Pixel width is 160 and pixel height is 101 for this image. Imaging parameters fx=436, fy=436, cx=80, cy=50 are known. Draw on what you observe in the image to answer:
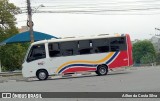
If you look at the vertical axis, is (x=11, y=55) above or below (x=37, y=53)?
above

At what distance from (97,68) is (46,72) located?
358cm

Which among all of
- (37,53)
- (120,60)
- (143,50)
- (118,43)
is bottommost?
(120,60)

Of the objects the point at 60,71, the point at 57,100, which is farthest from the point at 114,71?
the point at 57,100

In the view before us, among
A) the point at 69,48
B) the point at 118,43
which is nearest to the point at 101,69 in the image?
the point at 118,43

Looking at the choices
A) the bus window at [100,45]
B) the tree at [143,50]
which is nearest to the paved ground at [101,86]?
the bus window at [100,45]

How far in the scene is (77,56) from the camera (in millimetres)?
30391

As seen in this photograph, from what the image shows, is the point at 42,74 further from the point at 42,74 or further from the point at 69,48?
the point at 69,48

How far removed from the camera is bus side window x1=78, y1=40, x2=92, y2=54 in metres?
30.5

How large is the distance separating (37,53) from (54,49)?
3.96 ft

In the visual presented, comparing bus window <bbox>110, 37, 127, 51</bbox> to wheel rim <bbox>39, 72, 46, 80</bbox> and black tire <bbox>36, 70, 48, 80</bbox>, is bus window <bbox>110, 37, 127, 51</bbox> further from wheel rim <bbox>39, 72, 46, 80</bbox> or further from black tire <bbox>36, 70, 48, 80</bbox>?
wheel rim <bbox>39, 72, 46, 80</bbox>

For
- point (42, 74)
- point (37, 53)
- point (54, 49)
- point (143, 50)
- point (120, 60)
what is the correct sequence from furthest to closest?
1. point (143, 50)
2. point (120, 60)
3. point (42, 74)
4. point (54, 49)
5. point (37, 53)

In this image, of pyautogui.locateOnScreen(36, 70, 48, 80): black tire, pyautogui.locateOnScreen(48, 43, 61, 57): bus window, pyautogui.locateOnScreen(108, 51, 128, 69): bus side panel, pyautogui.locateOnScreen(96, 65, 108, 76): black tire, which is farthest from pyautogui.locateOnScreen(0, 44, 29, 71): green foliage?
pyautogui.locateOnScreen(108, 51, 128, 69): bus side panel

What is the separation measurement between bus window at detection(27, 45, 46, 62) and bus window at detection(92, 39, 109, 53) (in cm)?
360

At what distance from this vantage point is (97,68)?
3059 cm
